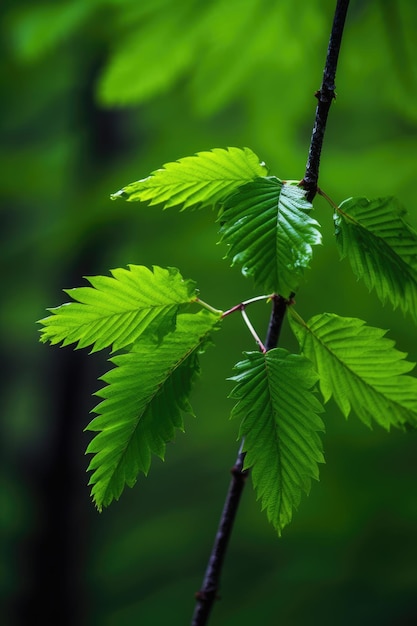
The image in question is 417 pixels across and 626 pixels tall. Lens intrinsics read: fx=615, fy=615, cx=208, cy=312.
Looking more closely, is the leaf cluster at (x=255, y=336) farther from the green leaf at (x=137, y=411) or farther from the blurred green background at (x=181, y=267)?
the blurred green background at (x=181, y=267)

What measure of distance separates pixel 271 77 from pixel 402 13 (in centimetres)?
73

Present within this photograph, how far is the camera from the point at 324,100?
471 mm

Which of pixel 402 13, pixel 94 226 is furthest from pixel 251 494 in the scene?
pixel 402 13

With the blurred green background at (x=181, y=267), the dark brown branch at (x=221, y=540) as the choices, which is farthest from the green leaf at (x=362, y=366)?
the blurred green background at (x=181, y=267)

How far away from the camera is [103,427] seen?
19.6 inches

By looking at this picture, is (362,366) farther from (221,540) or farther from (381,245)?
(221,540)

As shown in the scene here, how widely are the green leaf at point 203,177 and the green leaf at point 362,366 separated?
0.13 m

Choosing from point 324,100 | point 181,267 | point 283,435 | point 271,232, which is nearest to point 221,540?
point 283,435

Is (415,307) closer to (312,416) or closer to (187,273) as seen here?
(312,416)

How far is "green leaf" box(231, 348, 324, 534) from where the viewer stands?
47 centimetres

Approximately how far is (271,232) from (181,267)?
239 cm

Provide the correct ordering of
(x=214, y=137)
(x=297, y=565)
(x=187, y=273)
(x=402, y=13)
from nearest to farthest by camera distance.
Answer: (x=402, y=13)
(x=214, y=137)
(x=187, y=273)
(x=297, y=565)

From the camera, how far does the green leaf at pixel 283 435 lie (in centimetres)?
47

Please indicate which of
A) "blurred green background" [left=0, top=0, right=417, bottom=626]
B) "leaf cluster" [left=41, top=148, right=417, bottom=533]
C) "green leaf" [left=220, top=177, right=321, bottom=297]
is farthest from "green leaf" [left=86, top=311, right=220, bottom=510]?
"blurred green background" [left=0, top=0, right=417, bottom=626]
